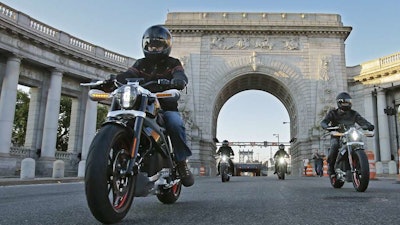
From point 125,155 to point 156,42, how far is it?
62.0 inches

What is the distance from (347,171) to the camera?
6961mm

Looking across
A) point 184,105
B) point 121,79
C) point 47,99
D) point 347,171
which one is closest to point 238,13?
point 184,105

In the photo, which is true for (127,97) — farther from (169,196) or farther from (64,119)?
(64,119)

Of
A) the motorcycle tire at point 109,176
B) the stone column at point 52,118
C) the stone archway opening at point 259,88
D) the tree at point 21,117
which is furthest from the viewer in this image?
the tree at point 21,117

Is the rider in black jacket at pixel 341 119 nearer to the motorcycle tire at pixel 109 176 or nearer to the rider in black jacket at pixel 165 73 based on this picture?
the rider in black jacket at pixel 165 73

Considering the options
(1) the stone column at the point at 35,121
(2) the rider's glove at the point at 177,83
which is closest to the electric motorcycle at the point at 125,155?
(2) the rider's glove at the point at 177,83

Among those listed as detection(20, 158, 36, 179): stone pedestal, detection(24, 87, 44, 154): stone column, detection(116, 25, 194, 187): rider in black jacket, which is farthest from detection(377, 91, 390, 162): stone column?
detection(116, 25, 194, 187): rider in black jacket

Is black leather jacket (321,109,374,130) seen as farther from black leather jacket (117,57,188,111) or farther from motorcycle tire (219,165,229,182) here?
motorcycle tire (219,165,229,182)

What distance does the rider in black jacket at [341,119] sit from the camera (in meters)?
7.32

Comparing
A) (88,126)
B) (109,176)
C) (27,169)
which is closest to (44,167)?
(88,126)

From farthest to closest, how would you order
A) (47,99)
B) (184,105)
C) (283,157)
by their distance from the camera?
(184,105) → (47,99) → (283,157)

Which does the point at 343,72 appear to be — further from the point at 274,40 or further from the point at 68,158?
the point at 68,158

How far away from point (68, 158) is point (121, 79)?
83.3 ft

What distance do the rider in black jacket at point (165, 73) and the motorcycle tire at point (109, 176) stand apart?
105 cm
